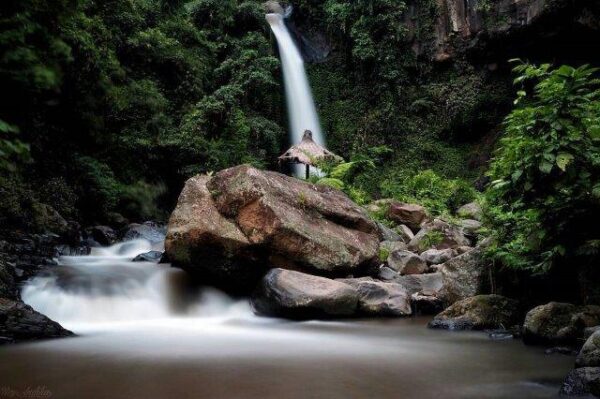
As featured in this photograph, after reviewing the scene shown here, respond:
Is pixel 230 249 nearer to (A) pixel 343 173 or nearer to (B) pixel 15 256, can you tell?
(B) pixel 15 256

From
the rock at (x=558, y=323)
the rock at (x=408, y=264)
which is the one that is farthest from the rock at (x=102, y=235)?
the rock at (x=558, y=323)

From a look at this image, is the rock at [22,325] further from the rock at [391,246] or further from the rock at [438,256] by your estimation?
the rock at [438,256]

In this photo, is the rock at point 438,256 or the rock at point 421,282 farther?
the rock at point 438,256

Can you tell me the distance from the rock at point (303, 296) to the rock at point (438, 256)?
8.83 feet

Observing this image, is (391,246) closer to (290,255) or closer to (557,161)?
(290,255)

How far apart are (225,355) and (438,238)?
667cm

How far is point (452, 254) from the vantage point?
9.55 m

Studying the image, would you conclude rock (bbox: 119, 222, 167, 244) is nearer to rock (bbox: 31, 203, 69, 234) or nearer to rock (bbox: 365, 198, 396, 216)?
rock (bbox: 31, 203, 69, 234)

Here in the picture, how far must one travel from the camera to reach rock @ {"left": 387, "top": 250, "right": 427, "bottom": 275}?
363 inches

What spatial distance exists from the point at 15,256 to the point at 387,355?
6.77m

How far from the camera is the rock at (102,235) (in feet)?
39.5

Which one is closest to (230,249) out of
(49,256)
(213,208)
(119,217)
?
(213,208)

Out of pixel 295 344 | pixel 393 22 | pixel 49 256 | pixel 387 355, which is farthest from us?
pixel 393 22

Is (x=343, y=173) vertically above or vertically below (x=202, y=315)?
above
